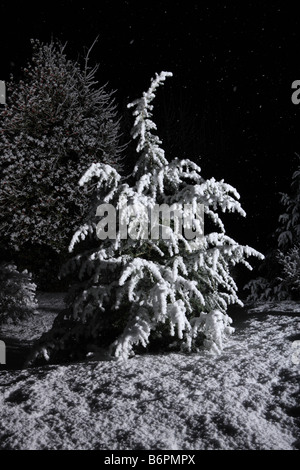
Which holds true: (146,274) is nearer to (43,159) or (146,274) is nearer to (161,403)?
(161,403)

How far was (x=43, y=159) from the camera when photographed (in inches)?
412

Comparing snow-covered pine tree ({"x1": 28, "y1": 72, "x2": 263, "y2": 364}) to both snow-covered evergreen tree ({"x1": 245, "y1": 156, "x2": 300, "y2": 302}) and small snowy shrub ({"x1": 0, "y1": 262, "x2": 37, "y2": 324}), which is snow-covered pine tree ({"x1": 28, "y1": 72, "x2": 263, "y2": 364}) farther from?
snow-covered evergreen tree ({"x1": 245, "y1": 156, "x2": 300, "y2": 302})

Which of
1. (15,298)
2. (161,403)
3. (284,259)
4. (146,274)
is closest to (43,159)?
(15,298)

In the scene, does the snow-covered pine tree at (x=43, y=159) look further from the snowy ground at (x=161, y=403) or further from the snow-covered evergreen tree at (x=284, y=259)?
the snowy ground at (x=161, y=403)

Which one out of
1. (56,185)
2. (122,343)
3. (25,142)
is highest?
(25,142)

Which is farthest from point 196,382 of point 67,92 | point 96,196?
point 67,92

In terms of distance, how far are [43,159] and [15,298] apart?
3.86m

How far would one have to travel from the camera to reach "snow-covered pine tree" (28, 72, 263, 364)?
4.36 metres

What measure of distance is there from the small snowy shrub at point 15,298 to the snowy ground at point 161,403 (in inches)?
144

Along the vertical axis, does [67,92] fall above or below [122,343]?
above

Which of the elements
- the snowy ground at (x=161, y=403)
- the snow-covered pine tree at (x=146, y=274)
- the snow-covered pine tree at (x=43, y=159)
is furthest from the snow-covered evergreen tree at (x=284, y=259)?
the snow-covered pine tree at (x=43, y=159)

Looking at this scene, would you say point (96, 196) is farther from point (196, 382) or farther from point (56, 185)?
point (56, 185)

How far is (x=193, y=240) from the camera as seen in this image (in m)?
4.98
